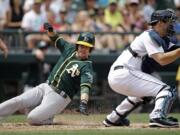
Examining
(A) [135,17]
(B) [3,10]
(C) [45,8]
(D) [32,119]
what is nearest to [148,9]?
(A) [135,17]

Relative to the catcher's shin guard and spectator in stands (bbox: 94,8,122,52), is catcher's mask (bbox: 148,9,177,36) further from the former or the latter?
spectator in stands (bbox: 94,8,122,52)

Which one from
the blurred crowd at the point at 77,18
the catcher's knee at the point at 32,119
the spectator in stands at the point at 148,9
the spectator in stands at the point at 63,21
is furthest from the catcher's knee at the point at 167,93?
the spectator in stands at the point at 148,9

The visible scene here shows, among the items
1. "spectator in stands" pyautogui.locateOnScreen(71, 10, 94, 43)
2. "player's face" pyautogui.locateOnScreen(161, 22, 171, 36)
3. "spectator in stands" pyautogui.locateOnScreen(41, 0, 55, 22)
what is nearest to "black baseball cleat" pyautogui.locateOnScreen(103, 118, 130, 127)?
"player's face" pyautogui.locateOnScreen(161, 22, 171, 36)

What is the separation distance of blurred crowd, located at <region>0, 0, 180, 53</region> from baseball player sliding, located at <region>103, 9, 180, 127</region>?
6186mm

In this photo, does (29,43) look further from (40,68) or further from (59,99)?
(59,99)

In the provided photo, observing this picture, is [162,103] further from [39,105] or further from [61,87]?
[39,105]

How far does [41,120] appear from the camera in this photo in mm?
9234

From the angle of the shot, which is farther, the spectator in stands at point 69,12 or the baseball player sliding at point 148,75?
the spectator in stands at point 69,12

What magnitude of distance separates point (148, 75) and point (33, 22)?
696 cm

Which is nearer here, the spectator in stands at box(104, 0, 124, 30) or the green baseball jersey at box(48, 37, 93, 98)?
the green baseball jersey at box(48, 37, 93, 98)

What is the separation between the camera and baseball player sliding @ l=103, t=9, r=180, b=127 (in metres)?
8.42

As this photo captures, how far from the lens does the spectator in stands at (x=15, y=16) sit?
15156 mm

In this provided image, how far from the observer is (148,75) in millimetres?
8797

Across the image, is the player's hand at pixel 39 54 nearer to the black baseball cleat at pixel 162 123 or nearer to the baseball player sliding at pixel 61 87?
the baseball player sliding at pixel 61 87
